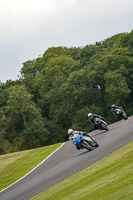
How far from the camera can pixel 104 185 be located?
12180 mm

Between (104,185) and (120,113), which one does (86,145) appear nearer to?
(120,113)

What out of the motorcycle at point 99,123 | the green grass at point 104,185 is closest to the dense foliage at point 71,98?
the motorcycle at point 99,123

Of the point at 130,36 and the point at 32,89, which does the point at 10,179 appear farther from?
the point at 32,89

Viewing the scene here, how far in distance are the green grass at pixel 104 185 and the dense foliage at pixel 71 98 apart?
57.4 metres

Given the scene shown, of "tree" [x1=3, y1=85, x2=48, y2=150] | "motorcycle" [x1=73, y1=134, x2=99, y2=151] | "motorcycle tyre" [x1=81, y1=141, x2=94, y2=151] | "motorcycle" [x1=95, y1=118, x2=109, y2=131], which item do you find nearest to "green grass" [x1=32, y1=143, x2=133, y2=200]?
"motorcycle" [x1=73, y1=134, x2=99, y2=151]

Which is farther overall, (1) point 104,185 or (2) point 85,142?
(2) point 85,142

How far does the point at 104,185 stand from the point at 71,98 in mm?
69860

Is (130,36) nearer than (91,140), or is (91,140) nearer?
(91,140)

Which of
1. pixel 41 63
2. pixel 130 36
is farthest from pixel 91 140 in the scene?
pixel 41 63

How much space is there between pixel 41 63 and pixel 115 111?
6713 cm

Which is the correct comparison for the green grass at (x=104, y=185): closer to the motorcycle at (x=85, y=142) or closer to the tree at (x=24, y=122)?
the motorcycle at (x=85, y=142)

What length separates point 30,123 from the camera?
7969cm

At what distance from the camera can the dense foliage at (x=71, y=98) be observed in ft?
249

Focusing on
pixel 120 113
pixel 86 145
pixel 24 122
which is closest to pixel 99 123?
pixel 120 113
